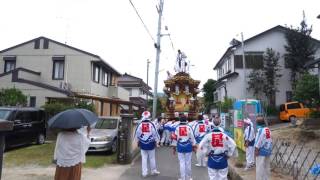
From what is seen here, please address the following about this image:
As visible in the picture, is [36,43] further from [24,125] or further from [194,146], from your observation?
[194,146]

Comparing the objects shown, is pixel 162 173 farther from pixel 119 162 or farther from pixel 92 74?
pixel 92 74

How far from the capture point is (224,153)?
887 centimetres

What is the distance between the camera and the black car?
1683 centimetres

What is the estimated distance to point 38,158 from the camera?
14742 mm

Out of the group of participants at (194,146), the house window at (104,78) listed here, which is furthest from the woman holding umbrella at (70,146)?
the house window at (104,78)

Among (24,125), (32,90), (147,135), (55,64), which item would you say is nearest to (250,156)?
(147,135)

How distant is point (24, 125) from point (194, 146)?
9.79m

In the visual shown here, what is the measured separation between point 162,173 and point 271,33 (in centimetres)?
3262

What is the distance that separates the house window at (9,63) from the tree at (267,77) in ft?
72.9

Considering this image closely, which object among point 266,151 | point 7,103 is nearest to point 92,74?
point 7,103

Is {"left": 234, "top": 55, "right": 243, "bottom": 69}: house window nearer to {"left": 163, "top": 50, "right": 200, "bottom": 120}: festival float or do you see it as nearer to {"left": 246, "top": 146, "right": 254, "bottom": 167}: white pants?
{"left": 163, "top": 50, "right": 200, "bottom": 120}: festival float

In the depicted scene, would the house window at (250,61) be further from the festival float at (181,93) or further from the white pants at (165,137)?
the white pants at (165,137)

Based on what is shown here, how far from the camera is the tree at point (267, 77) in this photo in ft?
128

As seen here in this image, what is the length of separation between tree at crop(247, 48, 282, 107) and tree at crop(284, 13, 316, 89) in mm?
1324
